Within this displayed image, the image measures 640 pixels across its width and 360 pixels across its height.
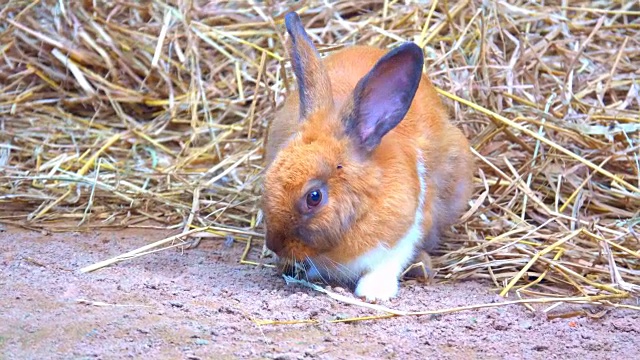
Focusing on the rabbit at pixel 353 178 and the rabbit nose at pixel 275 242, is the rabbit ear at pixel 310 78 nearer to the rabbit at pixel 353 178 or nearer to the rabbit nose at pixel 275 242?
the rabbit at pixel 353 178

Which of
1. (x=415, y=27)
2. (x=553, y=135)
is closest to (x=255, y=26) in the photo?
(x=415, y=27)

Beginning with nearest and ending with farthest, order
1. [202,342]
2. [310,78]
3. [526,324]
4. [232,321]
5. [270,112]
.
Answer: [202,342], [232,321], [526,324], [310,78], [270,112]

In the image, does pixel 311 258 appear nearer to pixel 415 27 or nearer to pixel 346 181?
pixel 346 181

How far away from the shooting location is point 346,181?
3822mm

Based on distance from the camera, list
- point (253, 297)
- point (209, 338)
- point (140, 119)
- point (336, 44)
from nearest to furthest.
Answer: point (209, 338) → point (253, 297) → point (336, 44) → point (140, 119)

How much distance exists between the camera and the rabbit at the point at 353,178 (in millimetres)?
3725

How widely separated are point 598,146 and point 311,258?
7.29ft

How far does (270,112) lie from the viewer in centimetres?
576

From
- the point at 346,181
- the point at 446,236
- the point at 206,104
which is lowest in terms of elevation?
the point at 446,236

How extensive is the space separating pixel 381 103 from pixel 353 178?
1.22ft

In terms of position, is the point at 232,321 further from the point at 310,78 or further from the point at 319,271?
the point at 310,78

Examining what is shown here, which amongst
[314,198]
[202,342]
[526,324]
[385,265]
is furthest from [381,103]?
[202,342]

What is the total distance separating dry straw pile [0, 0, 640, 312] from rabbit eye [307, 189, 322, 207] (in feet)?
2.85

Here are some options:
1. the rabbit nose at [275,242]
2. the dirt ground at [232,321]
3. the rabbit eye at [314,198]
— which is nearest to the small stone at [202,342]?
the dirt ground at [232,321]
